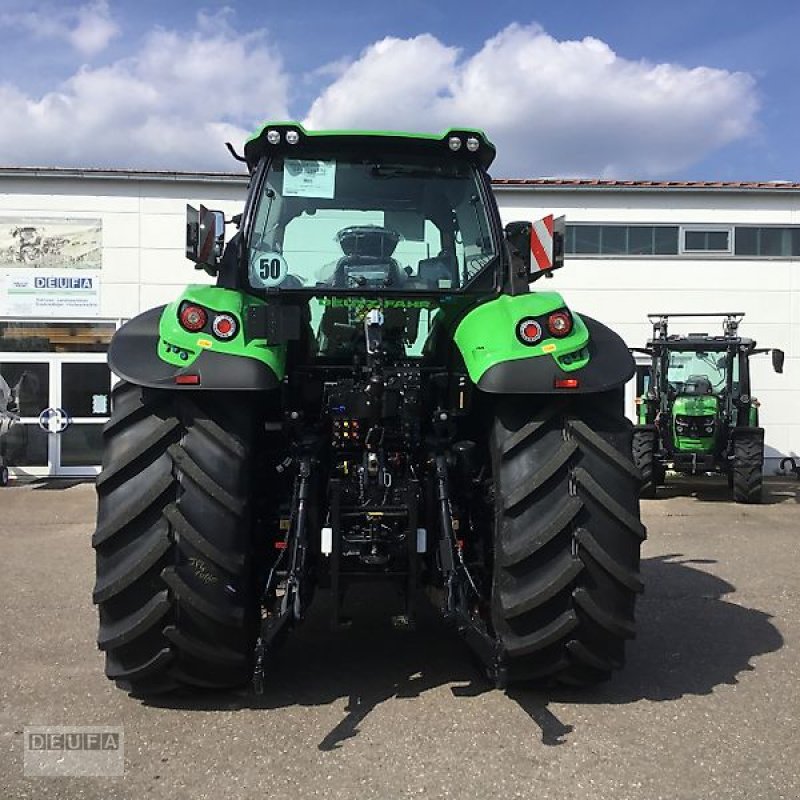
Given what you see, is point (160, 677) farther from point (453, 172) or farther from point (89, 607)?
point (453, 172)

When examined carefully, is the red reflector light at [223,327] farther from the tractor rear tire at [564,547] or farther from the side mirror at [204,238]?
the tractor rear tire at [564,547]

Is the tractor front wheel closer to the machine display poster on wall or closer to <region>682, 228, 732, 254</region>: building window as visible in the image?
<region>682, 228, 732, 254</region>: building window

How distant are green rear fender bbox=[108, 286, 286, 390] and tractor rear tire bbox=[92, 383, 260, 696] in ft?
0.49

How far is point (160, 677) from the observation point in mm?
3719

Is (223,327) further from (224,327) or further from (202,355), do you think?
(202,355)

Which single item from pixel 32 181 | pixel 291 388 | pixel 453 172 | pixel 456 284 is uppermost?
pixel 32 181

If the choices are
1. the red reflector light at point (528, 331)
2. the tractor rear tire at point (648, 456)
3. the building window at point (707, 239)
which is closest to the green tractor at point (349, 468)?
the red reflector light at point (528, 331)

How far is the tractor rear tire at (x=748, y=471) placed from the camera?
12492mm

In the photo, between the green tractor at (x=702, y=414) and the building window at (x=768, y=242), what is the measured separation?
247 cm

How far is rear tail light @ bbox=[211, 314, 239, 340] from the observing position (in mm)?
3757

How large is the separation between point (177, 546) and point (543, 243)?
2.25 metres

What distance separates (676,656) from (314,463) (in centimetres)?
232

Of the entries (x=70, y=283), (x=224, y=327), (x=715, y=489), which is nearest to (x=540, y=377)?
(x=224, y=327)

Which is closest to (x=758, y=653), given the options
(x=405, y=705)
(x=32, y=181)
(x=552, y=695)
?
(x=552, y=695)
